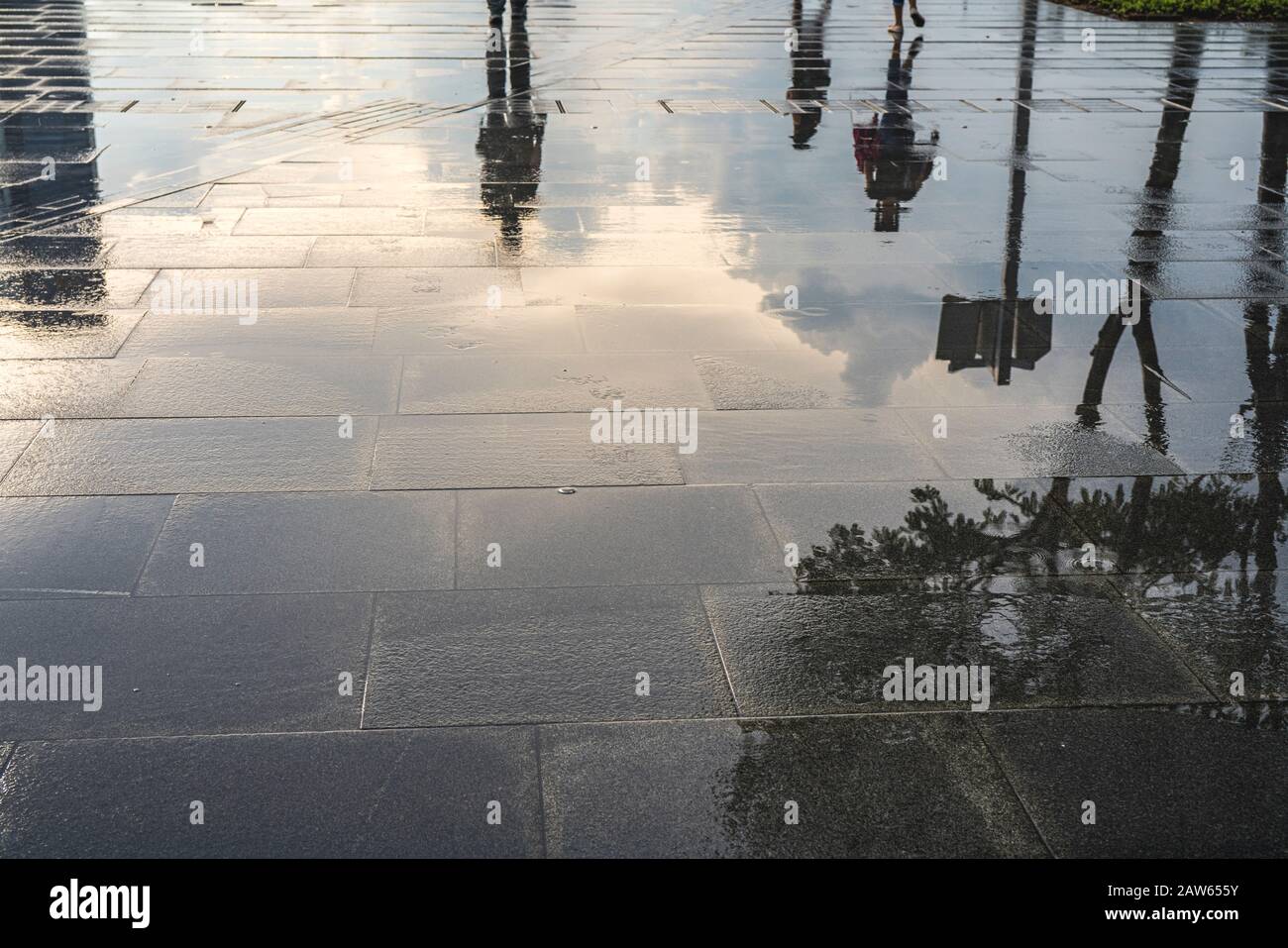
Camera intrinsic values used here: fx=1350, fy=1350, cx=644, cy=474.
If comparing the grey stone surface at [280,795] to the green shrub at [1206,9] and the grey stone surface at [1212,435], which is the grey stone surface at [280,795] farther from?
the green shrub at [1206,9]

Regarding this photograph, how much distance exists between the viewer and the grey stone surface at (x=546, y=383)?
764cm

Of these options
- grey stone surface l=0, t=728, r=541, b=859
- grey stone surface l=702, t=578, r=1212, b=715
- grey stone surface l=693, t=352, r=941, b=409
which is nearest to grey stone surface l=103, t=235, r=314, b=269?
grey stone surface l=693, t=352, r=941, b=409

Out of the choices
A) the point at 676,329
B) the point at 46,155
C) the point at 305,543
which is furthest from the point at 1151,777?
the point at 46,155

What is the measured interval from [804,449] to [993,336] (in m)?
2.41

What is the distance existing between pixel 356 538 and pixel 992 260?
6314 millimetres

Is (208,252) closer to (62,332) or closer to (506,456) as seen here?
(62,332)

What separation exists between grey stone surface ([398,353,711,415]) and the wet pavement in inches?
1.7

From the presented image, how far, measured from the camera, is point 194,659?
16.5 ft

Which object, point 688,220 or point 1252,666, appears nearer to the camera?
point 1252,666

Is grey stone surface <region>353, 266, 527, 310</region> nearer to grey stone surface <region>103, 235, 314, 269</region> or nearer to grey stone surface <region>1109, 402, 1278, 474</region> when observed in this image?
grey stone surface <region>103, 235, 314, 269</region>
